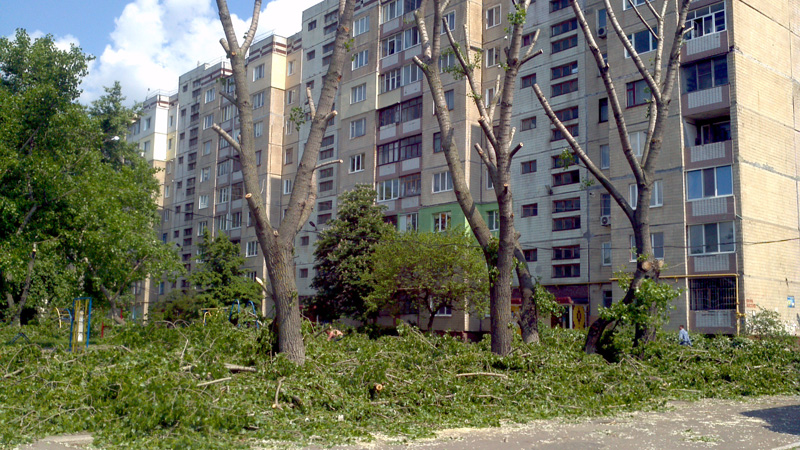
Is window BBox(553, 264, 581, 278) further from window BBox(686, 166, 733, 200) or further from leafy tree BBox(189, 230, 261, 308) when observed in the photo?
leafy tree BBox(189, 230, 261, 308)

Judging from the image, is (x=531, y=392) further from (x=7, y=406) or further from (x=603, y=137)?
(x=603, y=137)

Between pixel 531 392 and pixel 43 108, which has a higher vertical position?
pixel 43 108

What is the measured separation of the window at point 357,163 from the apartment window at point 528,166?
12.7 metres

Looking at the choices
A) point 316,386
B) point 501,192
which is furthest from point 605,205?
point 316,386

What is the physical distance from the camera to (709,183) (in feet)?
111

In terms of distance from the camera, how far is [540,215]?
133 feet

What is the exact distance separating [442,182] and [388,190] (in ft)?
16.9

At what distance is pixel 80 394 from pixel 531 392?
6.99m

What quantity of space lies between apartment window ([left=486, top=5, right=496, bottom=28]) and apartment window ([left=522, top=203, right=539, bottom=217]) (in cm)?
1196

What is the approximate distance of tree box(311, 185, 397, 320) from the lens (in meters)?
41.5

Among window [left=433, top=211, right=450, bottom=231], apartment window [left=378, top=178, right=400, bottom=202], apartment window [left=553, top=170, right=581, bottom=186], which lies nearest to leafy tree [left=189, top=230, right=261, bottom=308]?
apartment window [left=378, top=178, right=400, bottom=202]

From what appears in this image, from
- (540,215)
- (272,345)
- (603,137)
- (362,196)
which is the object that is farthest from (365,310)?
(272,345)

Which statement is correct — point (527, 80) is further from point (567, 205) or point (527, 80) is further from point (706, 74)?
point (706, 74)

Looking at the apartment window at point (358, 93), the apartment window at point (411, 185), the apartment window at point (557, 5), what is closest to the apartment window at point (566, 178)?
the apartment window at point (411, 185)
